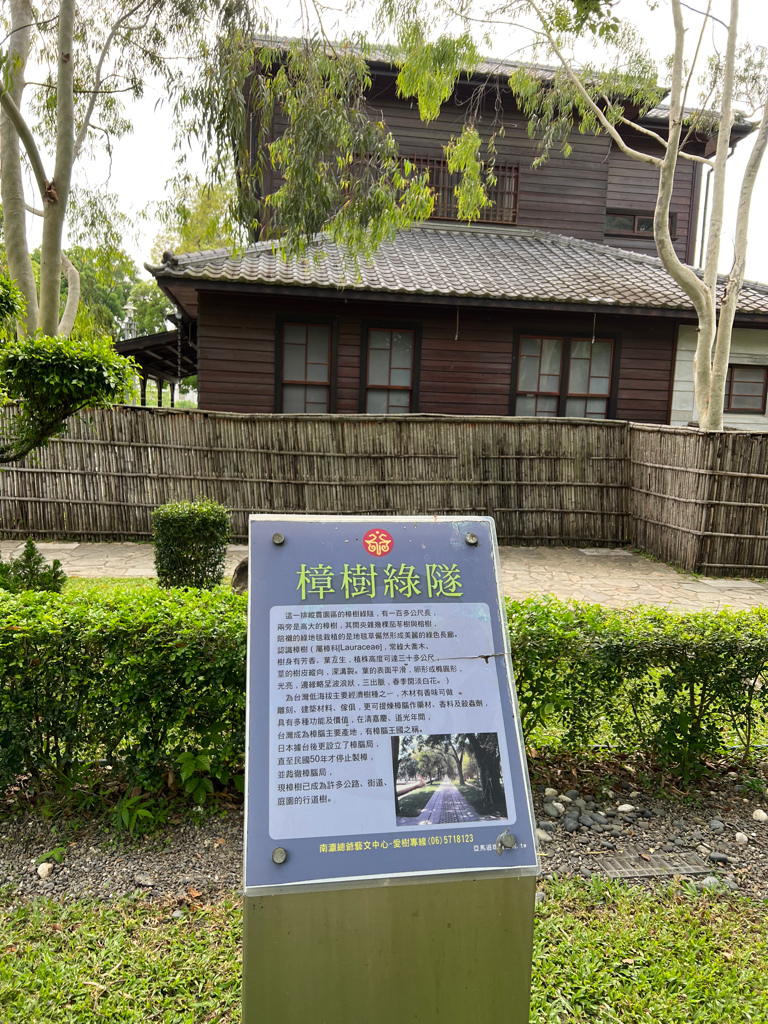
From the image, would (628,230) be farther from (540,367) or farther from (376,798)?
(376,798)

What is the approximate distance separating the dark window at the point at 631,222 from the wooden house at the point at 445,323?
1692 mm

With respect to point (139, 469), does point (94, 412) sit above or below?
above

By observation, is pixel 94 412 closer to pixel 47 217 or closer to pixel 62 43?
pixel 47 217

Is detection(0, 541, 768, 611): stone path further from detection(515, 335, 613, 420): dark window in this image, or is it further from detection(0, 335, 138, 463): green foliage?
detection(515, 335, 613, 420): dark window

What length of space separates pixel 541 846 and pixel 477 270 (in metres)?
11.8

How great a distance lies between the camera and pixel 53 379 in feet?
17.4

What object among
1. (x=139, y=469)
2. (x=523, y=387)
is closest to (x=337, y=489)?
(x=139, y=469)

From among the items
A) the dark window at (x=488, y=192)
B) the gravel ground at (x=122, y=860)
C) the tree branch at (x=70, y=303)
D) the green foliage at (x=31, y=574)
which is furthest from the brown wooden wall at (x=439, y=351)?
the gravel ground at (x=122, y=860)

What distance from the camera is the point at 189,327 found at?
55.7 ft

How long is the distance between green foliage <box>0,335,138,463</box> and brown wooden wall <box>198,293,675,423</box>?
7188 millimetres

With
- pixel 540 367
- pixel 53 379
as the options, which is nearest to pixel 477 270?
pixel 540 367

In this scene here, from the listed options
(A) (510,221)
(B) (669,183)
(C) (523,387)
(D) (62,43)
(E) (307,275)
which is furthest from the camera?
(A) (510,221)

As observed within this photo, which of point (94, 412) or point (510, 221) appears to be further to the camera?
point (510, 221)

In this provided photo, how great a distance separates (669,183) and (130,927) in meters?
11.3
